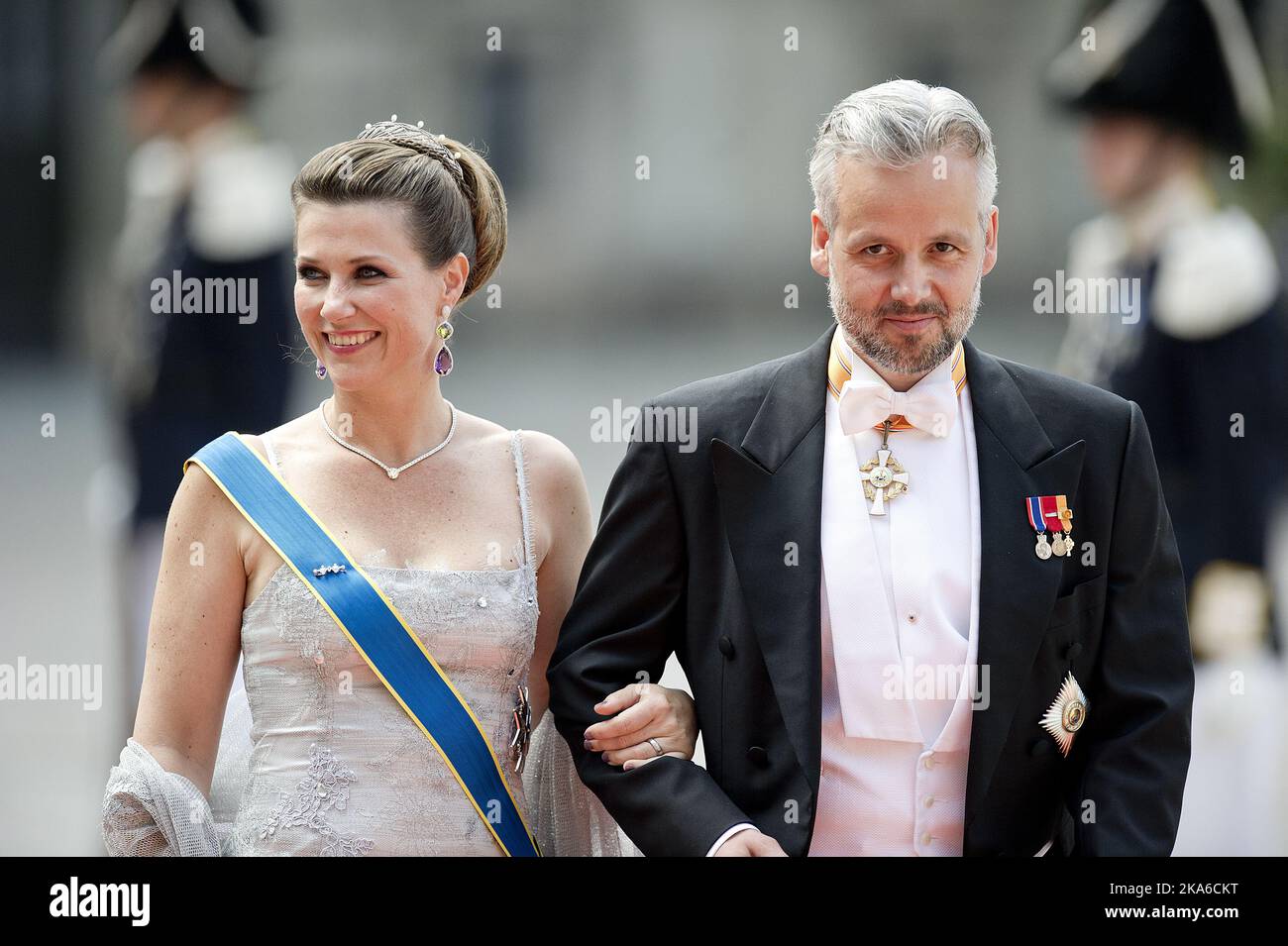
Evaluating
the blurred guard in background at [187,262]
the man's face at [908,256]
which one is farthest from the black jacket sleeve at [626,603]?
the blurred guard in background at [187,262]

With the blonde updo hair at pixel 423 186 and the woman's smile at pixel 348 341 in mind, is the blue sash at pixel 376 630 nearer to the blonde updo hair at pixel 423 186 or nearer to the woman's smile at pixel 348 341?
the woman's smile at pixel 348 341

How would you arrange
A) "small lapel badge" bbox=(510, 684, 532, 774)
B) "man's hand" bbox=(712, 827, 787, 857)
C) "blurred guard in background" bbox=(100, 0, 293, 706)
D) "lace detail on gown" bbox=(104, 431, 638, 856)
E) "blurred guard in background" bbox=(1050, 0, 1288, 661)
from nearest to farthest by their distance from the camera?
"man's hand" bbox=(712, 827, 787, 857)
"lace detail on gown" bbox=(104, 431, 638, 856)
"small lapel badge" bbox=(510, 684, 532, 774)
"blurred guard in background" bbox=(1050, 0, 1288, 661)
"blurred guard in background" bbox=(100, 0, 293, 706)

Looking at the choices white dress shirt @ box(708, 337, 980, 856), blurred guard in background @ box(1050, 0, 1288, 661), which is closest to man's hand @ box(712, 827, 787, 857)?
white dress shirt @ box(708, 337, 980, 856)

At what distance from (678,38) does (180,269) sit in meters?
5.17


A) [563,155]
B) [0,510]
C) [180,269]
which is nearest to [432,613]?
[180,269]

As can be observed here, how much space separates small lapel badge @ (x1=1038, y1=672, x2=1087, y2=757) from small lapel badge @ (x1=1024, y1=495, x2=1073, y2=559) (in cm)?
20

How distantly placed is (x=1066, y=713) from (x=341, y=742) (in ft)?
3.86

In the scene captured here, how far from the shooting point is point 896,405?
8.37ft

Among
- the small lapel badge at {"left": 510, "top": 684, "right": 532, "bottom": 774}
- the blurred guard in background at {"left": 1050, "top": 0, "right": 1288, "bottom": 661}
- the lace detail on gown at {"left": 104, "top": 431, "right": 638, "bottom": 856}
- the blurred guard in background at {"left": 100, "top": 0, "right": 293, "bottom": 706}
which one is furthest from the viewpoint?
the blurred guard in background at {"left": 100, "top": 0, "right": 293, "bottom": 706}

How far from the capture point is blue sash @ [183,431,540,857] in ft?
8.73

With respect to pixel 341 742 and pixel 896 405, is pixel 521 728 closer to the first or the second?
pixel 341 742

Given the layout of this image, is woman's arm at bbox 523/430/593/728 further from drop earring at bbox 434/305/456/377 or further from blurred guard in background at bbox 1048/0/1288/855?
blurred guard in background at bbox 1048/0/1288/855
